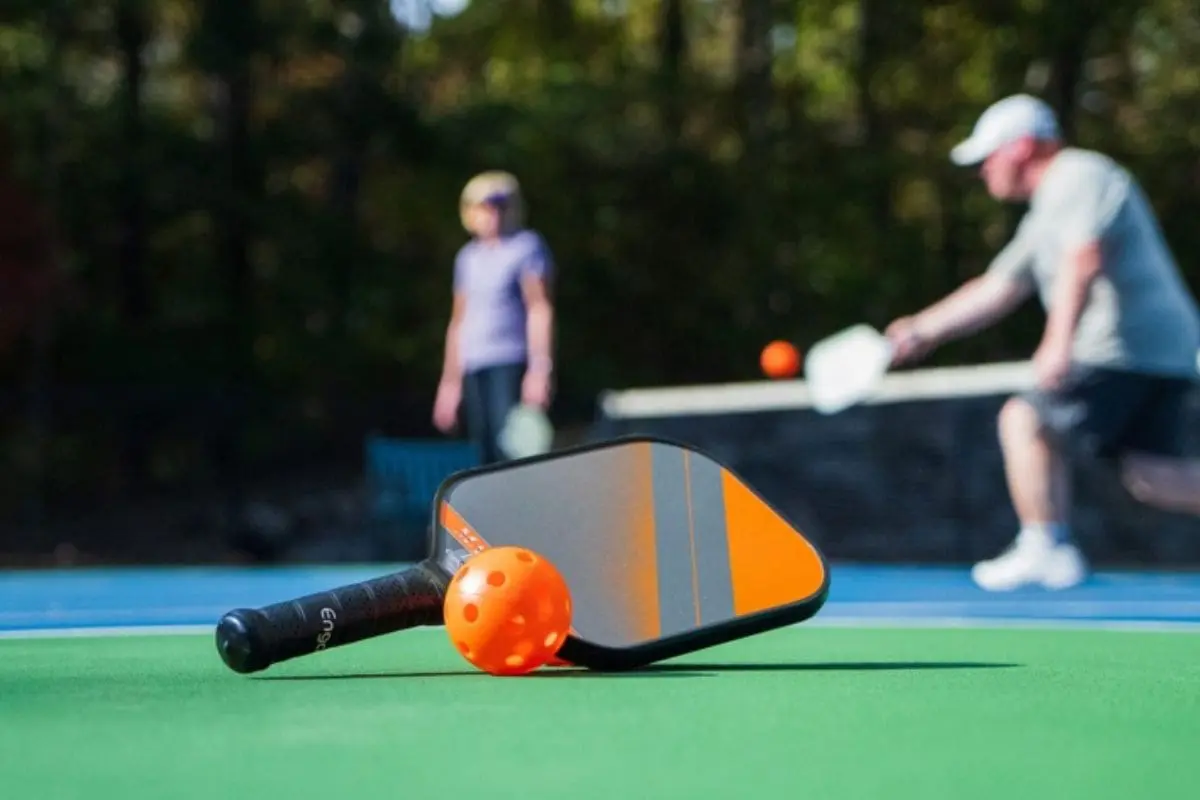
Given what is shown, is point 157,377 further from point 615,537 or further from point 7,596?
point 615,537

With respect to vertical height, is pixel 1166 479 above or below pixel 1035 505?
above

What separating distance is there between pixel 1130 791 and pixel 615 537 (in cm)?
187

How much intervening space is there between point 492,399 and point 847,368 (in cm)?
169

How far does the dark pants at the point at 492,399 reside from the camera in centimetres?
896

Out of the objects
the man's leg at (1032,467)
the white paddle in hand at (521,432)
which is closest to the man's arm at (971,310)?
the man's leg at (1032,467)

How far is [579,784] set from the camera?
275 centimetres

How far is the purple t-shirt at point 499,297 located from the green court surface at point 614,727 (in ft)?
13.0

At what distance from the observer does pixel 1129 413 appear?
6840 mm

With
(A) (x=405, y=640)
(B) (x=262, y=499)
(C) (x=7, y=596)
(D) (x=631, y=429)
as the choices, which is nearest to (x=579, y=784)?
(A) (x=405, y=640)

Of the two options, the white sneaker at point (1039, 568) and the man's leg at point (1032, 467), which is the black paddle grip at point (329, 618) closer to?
the man's leg at point (1032, 467)

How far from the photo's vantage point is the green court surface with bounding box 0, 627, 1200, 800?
276 cm

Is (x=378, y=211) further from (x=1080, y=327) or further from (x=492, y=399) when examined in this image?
(x=1080, y=327)

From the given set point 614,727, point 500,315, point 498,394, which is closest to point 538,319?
point 500,315

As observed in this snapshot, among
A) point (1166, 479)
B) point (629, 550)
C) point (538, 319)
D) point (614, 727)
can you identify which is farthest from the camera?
point (538, 319)
